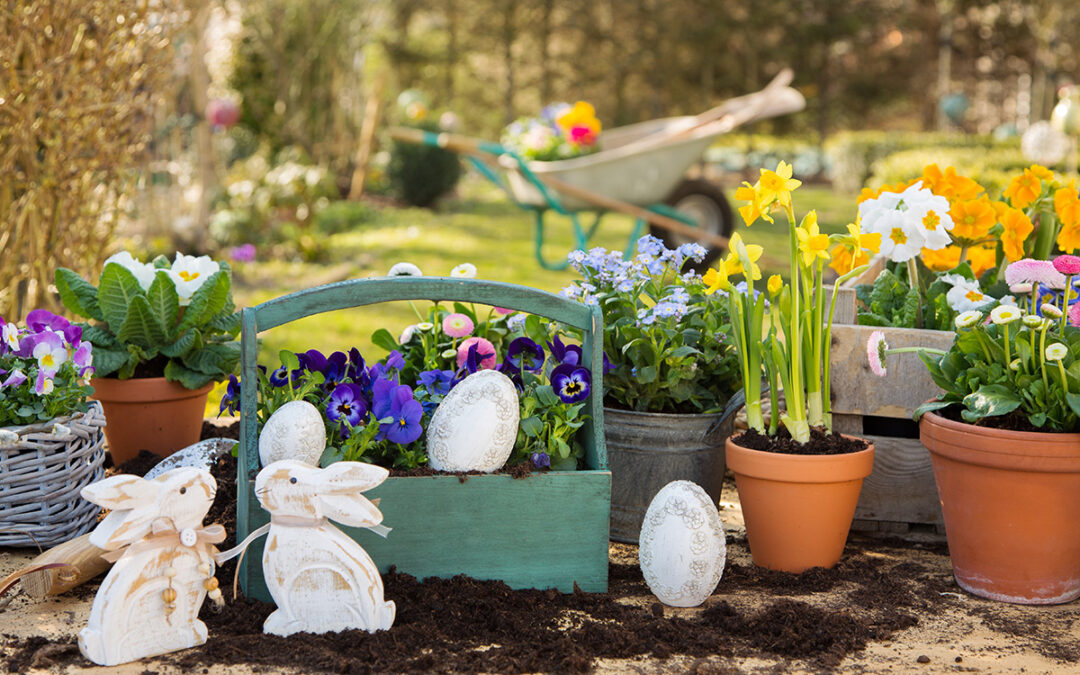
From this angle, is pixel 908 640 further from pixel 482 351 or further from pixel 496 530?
pixel 482 351

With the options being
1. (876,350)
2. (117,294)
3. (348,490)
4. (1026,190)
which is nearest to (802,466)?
(876,350)

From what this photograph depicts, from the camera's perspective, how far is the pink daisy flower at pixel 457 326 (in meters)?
2.08

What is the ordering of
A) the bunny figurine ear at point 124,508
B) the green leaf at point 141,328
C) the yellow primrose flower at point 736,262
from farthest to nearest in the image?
the green leaf at point 141,328
the yellow primrose flower at point 736,262
the bunny figurine ear at point 124,508

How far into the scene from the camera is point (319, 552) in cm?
152

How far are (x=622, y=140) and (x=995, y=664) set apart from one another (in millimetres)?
6179

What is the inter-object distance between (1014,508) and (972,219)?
2.43 feet

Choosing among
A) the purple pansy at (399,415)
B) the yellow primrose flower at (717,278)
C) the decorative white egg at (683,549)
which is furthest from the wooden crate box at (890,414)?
the purple pansy at (399,415)

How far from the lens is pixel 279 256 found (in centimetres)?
720

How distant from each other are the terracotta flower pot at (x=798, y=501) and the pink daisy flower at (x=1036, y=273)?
42 cm

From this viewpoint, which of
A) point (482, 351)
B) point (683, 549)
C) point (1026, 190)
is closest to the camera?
point (683, 549)

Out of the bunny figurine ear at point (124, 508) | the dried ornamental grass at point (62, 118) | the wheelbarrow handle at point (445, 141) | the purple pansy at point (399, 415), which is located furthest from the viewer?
the wheelbarrow handle at point (445, 141)

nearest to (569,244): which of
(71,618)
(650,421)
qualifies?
(650,421)

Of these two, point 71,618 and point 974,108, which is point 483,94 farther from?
point 71,618

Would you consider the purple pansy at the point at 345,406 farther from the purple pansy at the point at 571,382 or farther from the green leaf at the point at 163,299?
the green leaf at the point at 163,299
